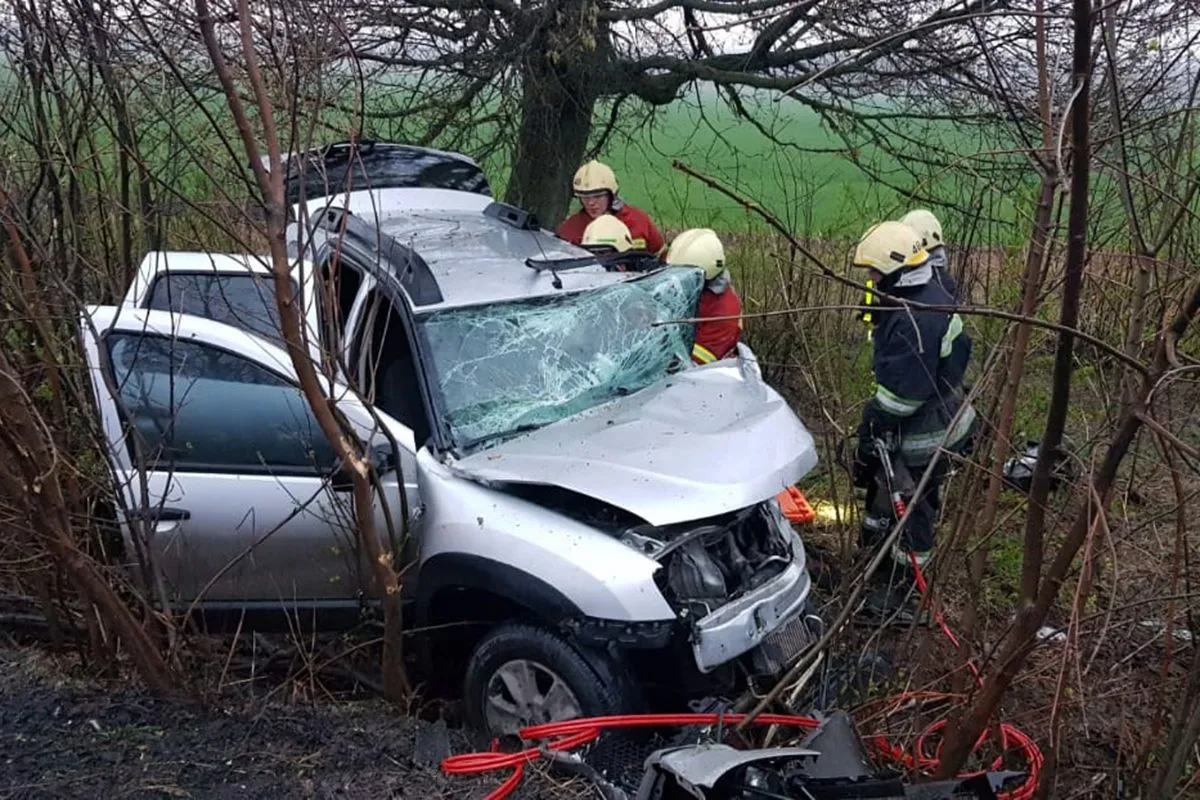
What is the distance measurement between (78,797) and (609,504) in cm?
173

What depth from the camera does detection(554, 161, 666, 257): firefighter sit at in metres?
7.04

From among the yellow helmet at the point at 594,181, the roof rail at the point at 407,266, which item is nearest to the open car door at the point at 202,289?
the roof rail at the point at 407,266

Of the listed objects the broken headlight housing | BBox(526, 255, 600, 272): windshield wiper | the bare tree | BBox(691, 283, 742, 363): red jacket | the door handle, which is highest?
the bare tree

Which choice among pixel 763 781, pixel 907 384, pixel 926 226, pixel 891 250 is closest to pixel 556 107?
pixel 926 226

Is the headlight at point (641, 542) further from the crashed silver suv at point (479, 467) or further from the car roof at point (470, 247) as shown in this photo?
the car roof at point (470, 247)

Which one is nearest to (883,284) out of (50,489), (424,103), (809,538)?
(809,538)

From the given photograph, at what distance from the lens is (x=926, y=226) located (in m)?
5.45

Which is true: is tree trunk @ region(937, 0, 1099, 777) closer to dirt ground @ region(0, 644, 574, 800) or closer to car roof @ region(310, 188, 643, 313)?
dirt ground @ region(0, 644, 574, 800)

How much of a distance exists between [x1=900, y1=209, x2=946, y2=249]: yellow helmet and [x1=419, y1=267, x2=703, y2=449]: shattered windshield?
1326 millimetres

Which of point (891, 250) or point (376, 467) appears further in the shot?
point (891, 250)

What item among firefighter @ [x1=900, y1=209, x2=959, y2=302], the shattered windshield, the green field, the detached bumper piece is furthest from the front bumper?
the green field

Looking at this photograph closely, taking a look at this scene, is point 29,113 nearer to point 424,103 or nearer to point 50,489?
point 50,489

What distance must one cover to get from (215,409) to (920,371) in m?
3.13

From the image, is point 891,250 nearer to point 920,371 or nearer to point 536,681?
point 920,371
